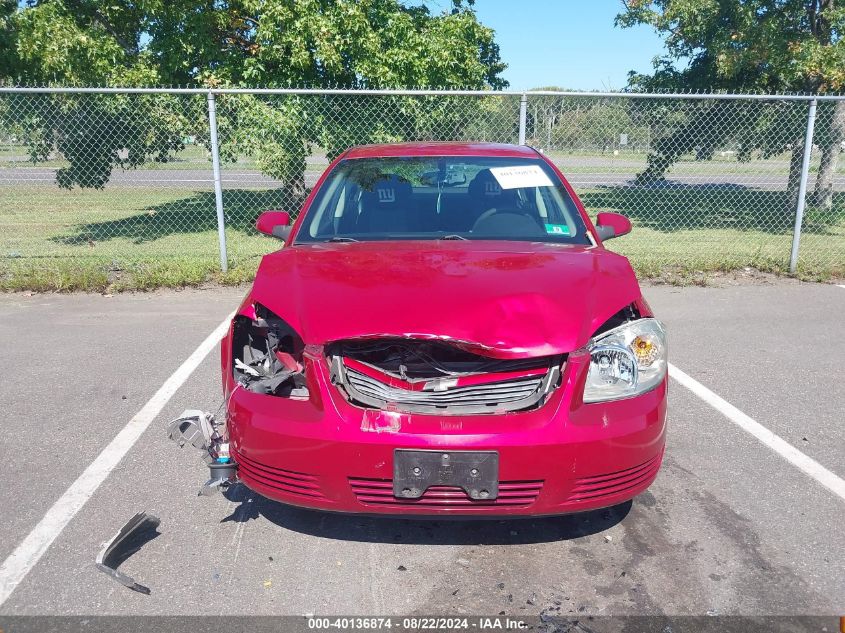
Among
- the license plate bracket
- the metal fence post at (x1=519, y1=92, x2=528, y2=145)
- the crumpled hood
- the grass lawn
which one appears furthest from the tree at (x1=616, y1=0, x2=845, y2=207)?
the license plate bracket

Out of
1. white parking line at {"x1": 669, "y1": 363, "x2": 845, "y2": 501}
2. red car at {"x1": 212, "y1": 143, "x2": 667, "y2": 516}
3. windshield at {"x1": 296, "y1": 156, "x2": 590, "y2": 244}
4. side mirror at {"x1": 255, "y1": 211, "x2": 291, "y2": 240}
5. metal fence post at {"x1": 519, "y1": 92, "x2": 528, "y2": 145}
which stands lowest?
white parking line at {"x1": 669, "y1": 363, "x2": 845, "y2": 501}

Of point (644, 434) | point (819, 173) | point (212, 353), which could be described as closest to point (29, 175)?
point (212, 353)

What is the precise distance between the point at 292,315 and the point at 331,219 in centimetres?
128

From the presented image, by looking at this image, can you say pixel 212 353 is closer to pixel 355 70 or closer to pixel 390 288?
pixel 390 288

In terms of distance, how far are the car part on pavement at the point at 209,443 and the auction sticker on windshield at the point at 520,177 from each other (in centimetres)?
209

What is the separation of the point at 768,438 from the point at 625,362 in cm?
185

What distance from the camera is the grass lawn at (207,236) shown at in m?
8.04

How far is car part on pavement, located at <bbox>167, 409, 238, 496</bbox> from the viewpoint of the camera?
8.96 ft

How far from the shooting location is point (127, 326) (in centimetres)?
634

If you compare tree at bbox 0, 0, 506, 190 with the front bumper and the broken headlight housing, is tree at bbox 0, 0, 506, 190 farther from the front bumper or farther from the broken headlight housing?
the front bumper

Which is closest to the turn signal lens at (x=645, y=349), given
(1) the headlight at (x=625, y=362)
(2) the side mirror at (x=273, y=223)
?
(1) the headlight at (x=625, y=362)

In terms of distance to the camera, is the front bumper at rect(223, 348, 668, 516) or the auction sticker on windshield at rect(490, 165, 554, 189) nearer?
the front bumper at rect(223, 348, 668, 516)

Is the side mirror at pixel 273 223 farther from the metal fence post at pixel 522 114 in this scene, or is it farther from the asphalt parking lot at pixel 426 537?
the metal fence post at pixel 522 114

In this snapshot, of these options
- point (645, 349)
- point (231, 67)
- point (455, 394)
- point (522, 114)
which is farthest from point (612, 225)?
point (231, 67)
